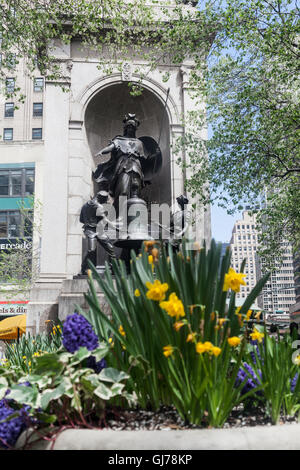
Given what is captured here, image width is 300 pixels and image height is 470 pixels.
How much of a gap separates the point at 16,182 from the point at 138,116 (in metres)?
27.6

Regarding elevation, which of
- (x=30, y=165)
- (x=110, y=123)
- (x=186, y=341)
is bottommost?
(x=186, y=341)

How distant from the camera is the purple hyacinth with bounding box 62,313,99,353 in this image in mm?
2086

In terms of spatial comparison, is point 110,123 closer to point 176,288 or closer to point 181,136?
point 181,136

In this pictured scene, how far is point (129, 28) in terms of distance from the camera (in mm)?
10719

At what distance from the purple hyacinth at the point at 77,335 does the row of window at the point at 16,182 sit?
1478 inches

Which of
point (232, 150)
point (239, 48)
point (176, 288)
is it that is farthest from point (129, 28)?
point (176, 288)

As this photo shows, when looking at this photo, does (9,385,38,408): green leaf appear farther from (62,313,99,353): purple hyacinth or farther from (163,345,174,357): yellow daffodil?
(163,345,174,357): yellow daffodil

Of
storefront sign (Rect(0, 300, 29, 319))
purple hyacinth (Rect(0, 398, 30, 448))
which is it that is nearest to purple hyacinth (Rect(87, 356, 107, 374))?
purple hyacinth (Rect(0, 398, 30, 448))

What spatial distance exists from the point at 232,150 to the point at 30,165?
98.1 ft

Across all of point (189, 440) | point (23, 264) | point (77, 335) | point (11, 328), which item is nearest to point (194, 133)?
point (11, 328)

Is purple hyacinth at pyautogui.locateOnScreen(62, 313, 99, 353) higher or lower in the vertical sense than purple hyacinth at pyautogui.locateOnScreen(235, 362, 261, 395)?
higher

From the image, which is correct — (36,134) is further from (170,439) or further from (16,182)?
(170,439)

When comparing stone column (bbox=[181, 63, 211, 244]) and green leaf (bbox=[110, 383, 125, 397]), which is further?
stone column (bbox=[181, 63, 211, 244])

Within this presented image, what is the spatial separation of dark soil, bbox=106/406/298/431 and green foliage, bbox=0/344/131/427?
0.09 meters
